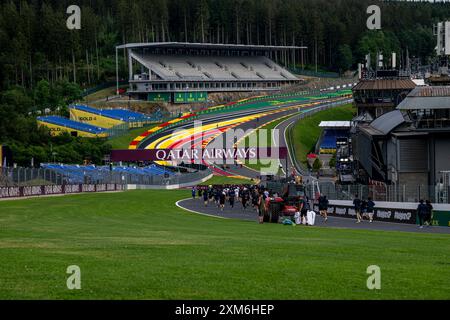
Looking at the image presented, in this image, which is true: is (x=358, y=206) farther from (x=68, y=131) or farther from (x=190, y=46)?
(x=190, y=46)

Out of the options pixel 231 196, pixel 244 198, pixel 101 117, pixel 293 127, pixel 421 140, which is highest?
pixel 101 117

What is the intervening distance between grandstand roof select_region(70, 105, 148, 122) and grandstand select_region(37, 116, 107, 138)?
945cm

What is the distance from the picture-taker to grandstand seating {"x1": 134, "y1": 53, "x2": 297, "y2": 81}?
538 feet

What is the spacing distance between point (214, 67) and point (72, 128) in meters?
57.4


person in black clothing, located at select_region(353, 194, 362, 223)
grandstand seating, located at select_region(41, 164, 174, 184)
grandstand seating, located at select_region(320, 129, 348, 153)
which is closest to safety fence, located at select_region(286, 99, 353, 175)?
grandstand seating, located at select_region(320, 129, 348, 153)

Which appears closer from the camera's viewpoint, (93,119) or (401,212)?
(401,212)

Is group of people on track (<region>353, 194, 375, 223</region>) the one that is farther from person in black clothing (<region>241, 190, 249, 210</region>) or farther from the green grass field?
the green grass field

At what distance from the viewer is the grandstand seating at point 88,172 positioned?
267 ft

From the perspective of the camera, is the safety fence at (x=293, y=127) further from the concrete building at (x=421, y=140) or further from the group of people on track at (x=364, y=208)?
the group of people on track at (x=364, y=208)

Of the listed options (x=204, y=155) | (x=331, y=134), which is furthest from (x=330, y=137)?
(x=204, y=155)

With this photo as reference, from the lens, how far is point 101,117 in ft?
443

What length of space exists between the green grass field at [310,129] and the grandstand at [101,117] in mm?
21236

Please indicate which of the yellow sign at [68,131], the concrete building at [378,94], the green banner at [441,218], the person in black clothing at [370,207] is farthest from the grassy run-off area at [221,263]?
the yellow sign at [68,131]
